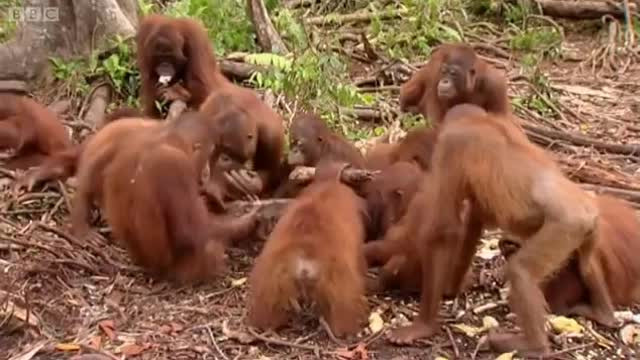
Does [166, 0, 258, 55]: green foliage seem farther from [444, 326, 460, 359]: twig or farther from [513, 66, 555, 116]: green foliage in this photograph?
[444, 326, 460, 359]: twig

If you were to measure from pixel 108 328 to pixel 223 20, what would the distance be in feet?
15.7

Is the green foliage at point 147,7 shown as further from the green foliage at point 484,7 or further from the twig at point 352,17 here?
the green foliage at point 484,7

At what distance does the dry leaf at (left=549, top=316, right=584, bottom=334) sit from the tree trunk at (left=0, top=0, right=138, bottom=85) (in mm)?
4384

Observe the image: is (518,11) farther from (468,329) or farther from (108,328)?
(108,328)

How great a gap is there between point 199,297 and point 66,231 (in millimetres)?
970

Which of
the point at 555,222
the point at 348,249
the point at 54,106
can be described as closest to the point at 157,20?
the point at 54,106

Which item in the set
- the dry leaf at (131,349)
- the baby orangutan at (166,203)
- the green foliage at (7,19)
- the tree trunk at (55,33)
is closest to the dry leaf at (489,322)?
the baby orangutan at (166,203)

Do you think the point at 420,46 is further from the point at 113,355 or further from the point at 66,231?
the point at 113,355

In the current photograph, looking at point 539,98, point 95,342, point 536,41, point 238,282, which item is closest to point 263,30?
point 539,98

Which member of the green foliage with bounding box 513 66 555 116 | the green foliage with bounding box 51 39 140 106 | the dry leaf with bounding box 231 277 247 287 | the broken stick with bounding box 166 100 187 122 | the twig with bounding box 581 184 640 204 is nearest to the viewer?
the dry leaf with bounding box 231 277 247 287

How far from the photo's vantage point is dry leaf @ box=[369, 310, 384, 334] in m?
5.64

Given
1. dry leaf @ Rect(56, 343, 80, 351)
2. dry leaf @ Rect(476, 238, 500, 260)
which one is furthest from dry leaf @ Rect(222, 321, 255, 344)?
dry leaf @ Rect(476, 238, 500, 260)

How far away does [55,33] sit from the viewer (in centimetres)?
880

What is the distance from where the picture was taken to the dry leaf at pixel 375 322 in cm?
Answer: 564
